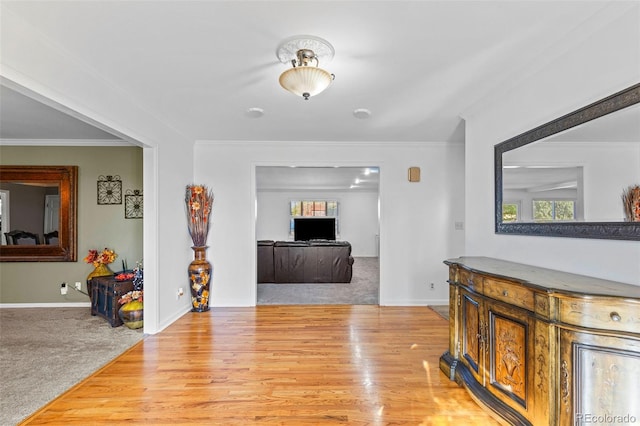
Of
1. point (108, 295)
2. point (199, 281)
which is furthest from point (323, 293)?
point (108, 295)

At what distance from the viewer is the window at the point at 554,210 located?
188cm

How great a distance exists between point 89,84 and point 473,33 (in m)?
2.83

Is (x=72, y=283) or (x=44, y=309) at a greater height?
(x=72, y=283)

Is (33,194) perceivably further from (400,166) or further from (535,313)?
(535,313)

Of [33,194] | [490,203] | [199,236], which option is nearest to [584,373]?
[490,203]

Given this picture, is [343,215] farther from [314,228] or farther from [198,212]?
[198,212]

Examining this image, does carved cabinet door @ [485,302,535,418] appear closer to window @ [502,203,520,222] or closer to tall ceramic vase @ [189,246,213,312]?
window @ [502,203,520,222]

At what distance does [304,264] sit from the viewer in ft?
19.1

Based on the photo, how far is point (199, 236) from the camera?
4.01m

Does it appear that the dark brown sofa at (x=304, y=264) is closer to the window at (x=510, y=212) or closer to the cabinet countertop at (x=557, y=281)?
the window at (x=510, y=212)

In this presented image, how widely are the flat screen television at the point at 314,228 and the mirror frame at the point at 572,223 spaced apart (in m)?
7.42

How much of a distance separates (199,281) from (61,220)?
227 cm

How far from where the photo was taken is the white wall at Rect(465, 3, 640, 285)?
154 cm

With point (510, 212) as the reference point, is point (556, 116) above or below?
above
